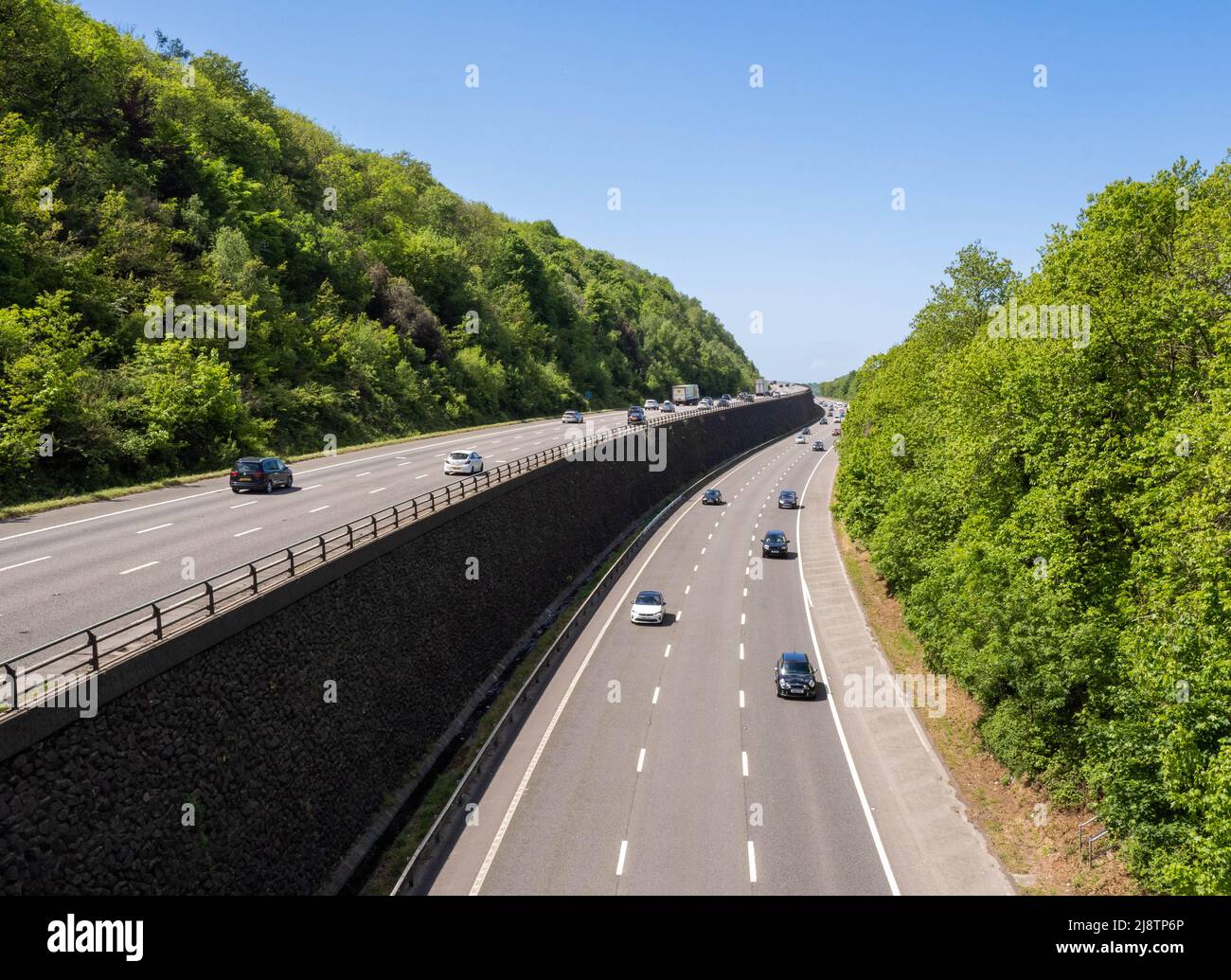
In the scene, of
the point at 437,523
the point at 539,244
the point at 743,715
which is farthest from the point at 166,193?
the point at 539,244

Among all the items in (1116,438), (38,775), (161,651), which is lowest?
(38,775)

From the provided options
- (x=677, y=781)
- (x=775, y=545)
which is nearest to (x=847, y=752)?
(x=677, y=781)

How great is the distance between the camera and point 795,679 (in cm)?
2811

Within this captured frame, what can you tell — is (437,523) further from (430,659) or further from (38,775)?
(38,775)

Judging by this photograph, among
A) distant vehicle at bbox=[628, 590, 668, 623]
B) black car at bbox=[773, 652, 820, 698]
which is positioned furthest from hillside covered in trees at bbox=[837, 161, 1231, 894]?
distant vehicle at bbox=[628, 590, 668, 623]

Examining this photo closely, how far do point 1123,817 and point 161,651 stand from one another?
20.5 metres

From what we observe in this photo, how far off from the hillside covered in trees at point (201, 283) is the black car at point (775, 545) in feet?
90.3

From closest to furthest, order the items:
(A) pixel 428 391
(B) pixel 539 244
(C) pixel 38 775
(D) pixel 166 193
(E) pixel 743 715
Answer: (C) pixel 38 775 → (E) pixel 743 715 → (D) pixel 166 193 → (A) pixel 428 391 → (B) pixel 539 244

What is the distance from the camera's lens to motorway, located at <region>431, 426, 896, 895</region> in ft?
60.2

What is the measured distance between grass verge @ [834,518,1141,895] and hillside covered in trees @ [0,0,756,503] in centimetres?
3285

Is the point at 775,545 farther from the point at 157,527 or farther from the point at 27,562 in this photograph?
the point at 27,562

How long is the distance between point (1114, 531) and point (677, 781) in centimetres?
1393

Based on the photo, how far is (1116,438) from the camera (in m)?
19.6

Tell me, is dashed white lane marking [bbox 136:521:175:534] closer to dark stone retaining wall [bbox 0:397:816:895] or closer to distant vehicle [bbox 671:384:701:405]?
dark stone retaining wall [bbox 0:397:816:895]
